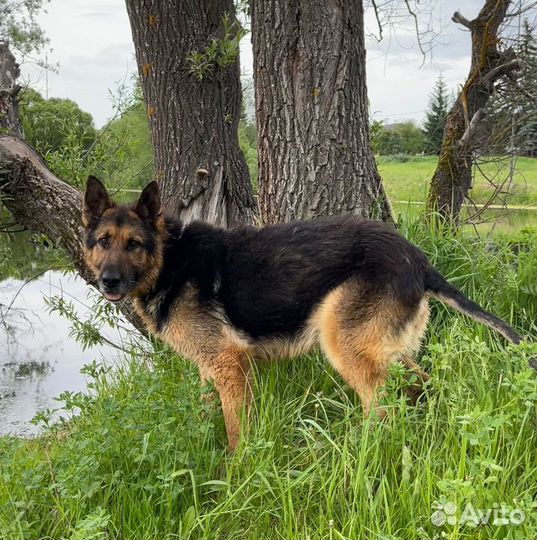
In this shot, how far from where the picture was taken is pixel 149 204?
437 centimetres

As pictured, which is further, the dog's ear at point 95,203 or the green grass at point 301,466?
the dog's ear at point 95,203

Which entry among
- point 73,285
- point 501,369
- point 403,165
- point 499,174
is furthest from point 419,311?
point 73,285

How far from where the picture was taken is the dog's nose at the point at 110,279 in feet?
13.2

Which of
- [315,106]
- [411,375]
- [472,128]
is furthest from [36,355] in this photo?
[411,375]

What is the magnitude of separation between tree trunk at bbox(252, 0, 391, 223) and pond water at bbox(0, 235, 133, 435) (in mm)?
3023

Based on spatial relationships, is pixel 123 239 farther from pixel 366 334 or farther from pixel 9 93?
pixel 9 93

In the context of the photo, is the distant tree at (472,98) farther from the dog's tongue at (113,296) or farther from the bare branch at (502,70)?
the dog's tongue at (113,296)

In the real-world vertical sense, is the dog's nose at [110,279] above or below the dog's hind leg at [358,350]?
above

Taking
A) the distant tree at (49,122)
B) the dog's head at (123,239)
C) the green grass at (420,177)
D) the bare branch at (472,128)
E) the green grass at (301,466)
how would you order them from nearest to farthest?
the green grass at (301,466)
the dog's head at (123,239)
the green grass at (420,177)
the bare branch at (472,128)
the distant tree at (49,122)

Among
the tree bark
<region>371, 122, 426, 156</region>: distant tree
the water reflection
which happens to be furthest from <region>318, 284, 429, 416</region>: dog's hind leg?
the water reflection

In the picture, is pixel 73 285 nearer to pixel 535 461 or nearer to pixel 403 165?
pixel 403 165

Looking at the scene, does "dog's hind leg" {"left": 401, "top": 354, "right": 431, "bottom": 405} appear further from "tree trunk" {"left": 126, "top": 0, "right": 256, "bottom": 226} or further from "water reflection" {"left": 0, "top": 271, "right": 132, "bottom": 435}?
"water reflection" {"left": 0, "top": 271, "right": 132, "bottom": 435}

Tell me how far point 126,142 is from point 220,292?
4.13 meters

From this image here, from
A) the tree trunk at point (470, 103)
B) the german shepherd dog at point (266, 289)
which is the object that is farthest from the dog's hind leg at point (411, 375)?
the tree trunk at point (470, 103)
